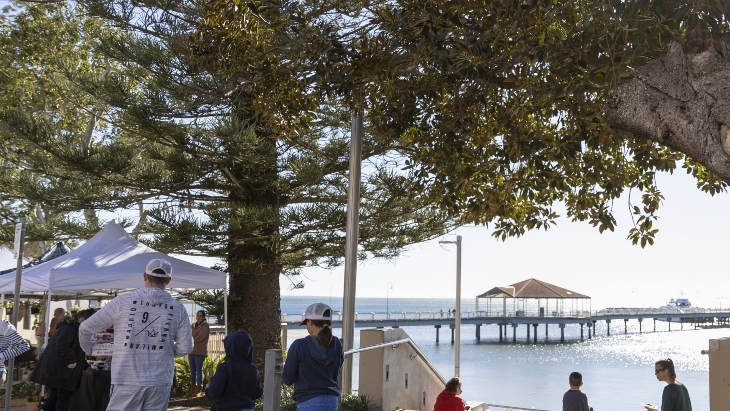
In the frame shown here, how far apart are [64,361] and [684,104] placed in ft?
19.8

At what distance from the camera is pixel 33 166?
596 inches

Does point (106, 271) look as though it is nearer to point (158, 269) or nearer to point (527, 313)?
point (158, 269)

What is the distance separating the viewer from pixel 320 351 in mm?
5715

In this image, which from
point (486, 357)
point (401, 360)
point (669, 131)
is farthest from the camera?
point (486, 357)

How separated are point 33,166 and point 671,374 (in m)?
11.6

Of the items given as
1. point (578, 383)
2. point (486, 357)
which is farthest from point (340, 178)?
point (486, 357)

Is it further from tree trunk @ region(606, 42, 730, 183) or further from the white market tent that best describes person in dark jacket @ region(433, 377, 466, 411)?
the white market tent

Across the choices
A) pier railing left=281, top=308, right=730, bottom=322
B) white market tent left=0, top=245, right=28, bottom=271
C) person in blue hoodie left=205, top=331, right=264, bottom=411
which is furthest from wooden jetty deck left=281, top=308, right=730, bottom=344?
person in blue hoodie left=205, top=331, right=264, bottom=411

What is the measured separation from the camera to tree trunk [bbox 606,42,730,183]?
5.74 metres

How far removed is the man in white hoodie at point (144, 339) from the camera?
18.1ft

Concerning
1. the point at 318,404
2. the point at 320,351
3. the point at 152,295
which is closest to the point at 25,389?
the point at 152,295

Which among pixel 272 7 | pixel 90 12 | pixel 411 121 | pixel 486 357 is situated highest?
pixel 90 12

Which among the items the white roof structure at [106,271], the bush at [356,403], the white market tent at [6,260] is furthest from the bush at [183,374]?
the bush at [356,403]

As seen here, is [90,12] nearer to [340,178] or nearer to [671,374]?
[340,178]
